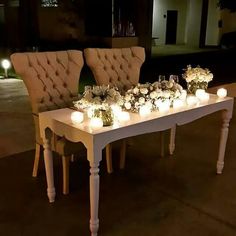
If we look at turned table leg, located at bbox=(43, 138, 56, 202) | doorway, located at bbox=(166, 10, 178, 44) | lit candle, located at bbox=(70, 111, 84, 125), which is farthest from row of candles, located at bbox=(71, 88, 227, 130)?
doorway, located at bbox=(166, 10, 178, 44)

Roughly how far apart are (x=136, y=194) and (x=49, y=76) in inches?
44.0

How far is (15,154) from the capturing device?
11.0 ft

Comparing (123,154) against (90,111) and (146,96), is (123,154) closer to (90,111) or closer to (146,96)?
(146,96)

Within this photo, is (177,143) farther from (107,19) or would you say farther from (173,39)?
(173,39)

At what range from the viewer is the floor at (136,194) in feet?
7.36

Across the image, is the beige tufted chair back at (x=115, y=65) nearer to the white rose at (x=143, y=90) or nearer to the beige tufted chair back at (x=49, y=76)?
the beige tufted chair back at (x=49, y=76)

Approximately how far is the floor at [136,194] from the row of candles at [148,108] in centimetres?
68

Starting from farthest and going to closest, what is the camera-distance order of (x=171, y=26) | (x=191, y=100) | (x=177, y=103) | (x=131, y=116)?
(x=171, y=26), (x=191, y=100), (x=177, y=103), (x=131, y=116)

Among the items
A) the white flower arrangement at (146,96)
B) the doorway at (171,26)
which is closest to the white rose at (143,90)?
the white flower arrangement at (146,96)

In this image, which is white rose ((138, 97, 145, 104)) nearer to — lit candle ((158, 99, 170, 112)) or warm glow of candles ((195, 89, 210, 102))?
lit candle ((158, 99, 170, 112))

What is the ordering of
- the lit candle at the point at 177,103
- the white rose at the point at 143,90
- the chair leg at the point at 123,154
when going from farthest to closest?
the chair leg at the point at 123,154, the lit candle at the point at 177,103, the white rose at the point at 143,90

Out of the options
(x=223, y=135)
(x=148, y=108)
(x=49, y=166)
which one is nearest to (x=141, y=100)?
(x=148, y=108)

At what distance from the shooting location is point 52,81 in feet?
8.90

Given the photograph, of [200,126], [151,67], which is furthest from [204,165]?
[151,67]
